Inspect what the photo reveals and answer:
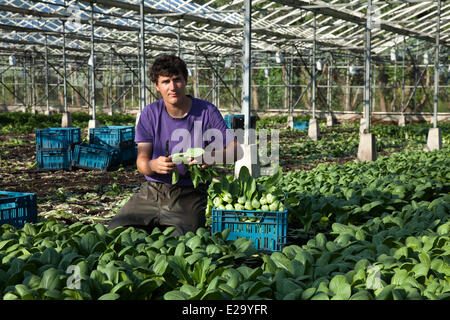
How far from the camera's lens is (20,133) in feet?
58.6

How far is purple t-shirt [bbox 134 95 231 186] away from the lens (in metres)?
3.92

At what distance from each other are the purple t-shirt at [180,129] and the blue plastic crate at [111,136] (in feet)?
21.7

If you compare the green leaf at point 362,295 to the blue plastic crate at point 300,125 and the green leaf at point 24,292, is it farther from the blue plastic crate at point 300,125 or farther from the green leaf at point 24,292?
the blue plastic crate at point 300,125

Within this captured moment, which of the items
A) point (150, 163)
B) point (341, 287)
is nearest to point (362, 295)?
point (341, 287)

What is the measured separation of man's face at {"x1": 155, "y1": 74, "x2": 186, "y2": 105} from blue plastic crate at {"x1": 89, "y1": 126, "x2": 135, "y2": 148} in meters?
6.75

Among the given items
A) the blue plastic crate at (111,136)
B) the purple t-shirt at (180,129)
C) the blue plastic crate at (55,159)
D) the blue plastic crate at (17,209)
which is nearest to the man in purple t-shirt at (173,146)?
the purple t-shirt at (180,129)

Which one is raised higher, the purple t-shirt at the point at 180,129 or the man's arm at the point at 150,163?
the purple t-shirt at the point at 180,129

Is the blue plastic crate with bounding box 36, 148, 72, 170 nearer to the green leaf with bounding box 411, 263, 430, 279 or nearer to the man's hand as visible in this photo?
the man's hand

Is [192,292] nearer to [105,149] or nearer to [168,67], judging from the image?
[168,67]

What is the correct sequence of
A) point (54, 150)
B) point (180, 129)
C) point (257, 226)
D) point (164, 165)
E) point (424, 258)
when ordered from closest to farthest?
point (424, 258), point (164, 165), point (180, 129), point (257, 226), point (54, 150)

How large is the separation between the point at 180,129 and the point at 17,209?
1528 mm

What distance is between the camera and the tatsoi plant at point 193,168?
3604 mm

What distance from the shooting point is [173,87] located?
149 inches
